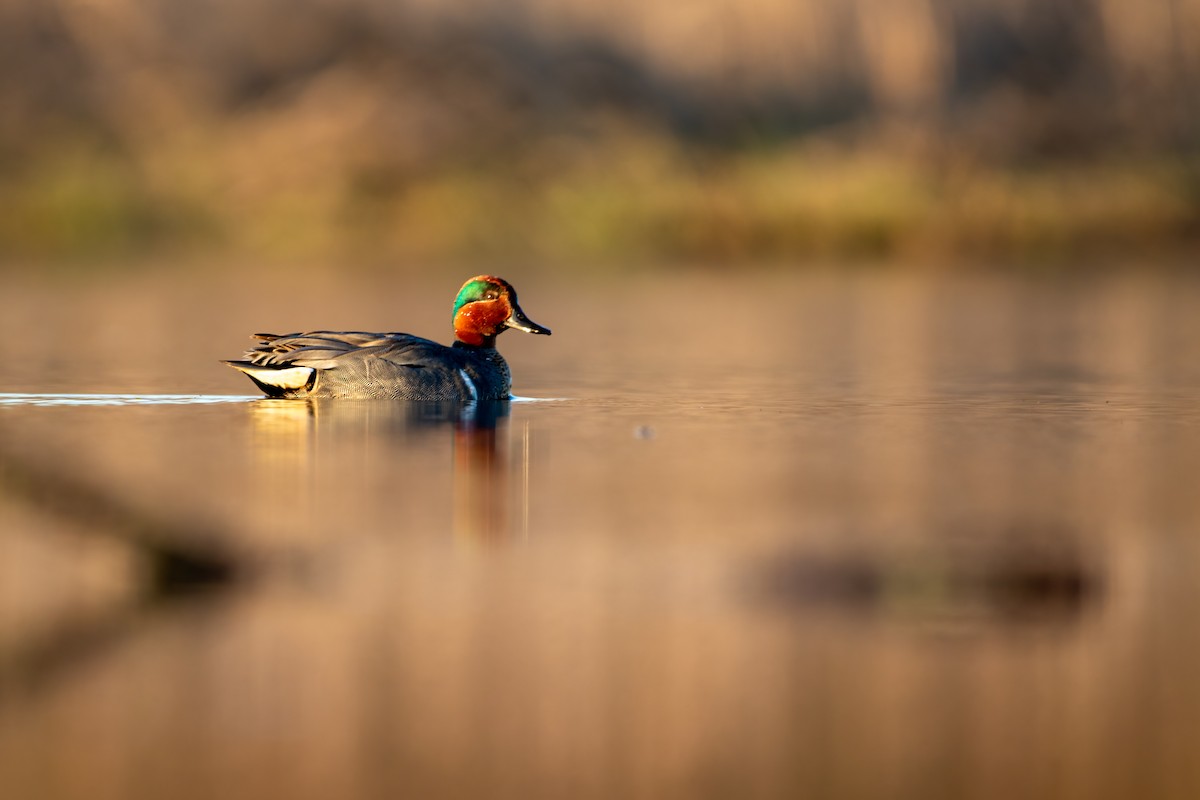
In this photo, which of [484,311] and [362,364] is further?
[484,311]

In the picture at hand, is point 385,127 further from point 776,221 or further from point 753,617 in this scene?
point 753,617

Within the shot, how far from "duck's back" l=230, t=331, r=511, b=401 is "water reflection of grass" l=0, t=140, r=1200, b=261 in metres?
20.4

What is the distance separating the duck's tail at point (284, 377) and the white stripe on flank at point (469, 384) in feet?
2.48

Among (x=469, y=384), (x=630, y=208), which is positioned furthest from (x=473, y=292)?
(x=630, y=208)

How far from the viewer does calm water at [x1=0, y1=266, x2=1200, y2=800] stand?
5.55 metres

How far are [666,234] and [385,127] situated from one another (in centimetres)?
616

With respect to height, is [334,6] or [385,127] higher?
[334,6]

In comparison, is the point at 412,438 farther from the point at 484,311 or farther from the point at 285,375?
the point at 484,311

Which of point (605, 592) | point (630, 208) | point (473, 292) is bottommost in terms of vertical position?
point (605, 592)

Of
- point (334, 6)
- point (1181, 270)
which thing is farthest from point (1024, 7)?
point (1181, 270)

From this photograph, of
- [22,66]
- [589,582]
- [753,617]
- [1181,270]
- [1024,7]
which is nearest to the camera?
[753,617]

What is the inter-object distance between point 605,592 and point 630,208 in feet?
92.4

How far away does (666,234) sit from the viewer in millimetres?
35094

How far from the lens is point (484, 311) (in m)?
13.2
